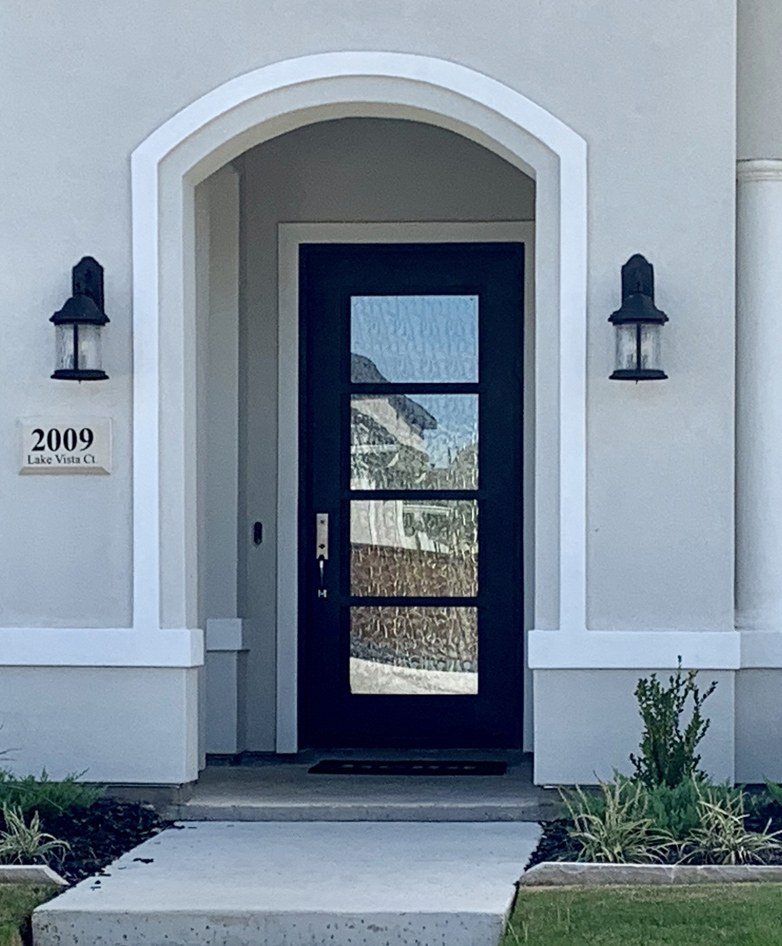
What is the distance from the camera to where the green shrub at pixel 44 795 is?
22.9 feet

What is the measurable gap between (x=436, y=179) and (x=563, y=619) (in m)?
2.84

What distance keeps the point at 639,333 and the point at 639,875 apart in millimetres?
2249

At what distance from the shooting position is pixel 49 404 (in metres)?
7.71

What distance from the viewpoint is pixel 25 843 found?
21.4 ft

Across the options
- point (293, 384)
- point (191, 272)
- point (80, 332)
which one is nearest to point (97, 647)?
point (80, 332)

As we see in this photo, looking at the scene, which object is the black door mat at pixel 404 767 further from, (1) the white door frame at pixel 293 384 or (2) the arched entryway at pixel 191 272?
(2) the arched entryway at pixel 191 272

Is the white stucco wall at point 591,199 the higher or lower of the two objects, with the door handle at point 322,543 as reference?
higher

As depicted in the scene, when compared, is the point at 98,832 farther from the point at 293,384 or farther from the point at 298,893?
the point at 293,384

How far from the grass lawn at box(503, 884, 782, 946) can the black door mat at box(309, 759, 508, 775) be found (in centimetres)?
245

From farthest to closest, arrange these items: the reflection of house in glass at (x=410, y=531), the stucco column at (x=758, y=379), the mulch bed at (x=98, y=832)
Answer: the reflection of house in glass at (x=410, y=531) < the stucco column at (x=758, y=379) < the mulch bed at (x=98, y=832)

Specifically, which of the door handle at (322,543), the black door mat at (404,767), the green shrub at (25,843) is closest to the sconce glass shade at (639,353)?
the black door mat at (404,767)

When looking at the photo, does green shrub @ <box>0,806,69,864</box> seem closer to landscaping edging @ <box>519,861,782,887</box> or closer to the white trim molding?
landscaping edging @ <box>519,861,782,887</box>

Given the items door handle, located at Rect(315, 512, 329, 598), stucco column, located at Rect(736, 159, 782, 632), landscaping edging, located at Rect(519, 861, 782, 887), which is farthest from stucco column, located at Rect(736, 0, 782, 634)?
door handle, located at Rect(315, 512, 329, 598)

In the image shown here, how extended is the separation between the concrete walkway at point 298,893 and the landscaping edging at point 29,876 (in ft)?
0.37
